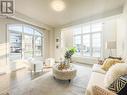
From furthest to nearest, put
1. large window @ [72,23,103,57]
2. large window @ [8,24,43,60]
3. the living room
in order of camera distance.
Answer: large window @ [72,23,103,57] < large window @ [8,24,43,60] < the living room

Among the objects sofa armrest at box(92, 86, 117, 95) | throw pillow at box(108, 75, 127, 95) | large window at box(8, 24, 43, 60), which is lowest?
sofa armrest at box(92, 86, 117, 95)

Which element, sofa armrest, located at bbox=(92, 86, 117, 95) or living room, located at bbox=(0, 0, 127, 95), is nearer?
sofa armrest, located at bbox=(92, 86, 117, 95)

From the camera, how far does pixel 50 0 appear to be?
382 centimetres

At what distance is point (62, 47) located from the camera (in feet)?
27.3

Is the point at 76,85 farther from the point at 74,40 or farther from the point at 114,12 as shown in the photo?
the point at 74,40

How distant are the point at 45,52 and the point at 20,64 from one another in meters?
2.40

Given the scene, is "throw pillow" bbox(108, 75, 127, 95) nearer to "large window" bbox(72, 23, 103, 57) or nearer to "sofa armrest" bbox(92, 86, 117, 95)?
"sofa armrest" bbox(92, 86, 117, 95)

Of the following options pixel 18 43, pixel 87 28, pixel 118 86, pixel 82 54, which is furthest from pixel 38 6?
pixel 82 54

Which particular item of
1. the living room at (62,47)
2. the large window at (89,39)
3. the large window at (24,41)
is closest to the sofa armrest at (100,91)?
the living room at (62,47)

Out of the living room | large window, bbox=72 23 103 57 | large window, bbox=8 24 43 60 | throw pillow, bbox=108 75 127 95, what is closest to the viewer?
throw pillow, bbox=108 75 127 95

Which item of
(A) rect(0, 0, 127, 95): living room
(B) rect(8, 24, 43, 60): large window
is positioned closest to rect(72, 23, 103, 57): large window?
(A) rect(0, 0, 127, 95): living room

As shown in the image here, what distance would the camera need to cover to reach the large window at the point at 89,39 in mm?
7274

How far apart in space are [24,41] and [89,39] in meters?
4.47

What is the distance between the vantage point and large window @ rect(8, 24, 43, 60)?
222 inches
